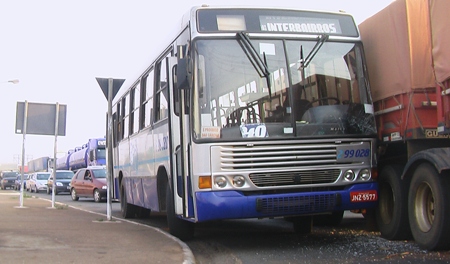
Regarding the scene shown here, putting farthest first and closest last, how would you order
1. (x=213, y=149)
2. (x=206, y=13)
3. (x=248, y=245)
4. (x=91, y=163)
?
(x=91, y=163) → (x=248, y=245) → (x=206, y=13) → (x=213, y=149)

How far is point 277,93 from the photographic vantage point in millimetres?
7609

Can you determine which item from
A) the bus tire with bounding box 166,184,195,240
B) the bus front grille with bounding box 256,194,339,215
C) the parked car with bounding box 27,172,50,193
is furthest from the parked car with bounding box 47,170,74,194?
the bus front grille with bounding box 256,194,339,215

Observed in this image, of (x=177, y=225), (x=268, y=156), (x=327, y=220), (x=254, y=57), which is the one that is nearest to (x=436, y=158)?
(x=268, y=156)

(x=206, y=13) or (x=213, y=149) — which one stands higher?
(x=206, y=13)

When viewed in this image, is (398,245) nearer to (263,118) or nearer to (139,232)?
(263,118)

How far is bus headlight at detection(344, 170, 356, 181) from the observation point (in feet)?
25.3

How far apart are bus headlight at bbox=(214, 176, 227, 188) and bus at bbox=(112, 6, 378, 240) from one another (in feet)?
0.04

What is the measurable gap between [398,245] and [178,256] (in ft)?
10.1

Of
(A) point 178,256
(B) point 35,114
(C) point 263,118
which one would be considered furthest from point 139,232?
(B) point 35,114

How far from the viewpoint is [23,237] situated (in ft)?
29.5

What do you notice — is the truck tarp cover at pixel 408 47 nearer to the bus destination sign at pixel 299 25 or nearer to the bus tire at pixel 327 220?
the bus destination sign at pixel 299 25

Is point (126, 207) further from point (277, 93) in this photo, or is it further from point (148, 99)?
point (277, 93)

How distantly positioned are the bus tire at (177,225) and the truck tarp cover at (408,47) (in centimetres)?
364

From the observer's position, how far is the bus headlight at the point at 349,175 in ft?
25.3
